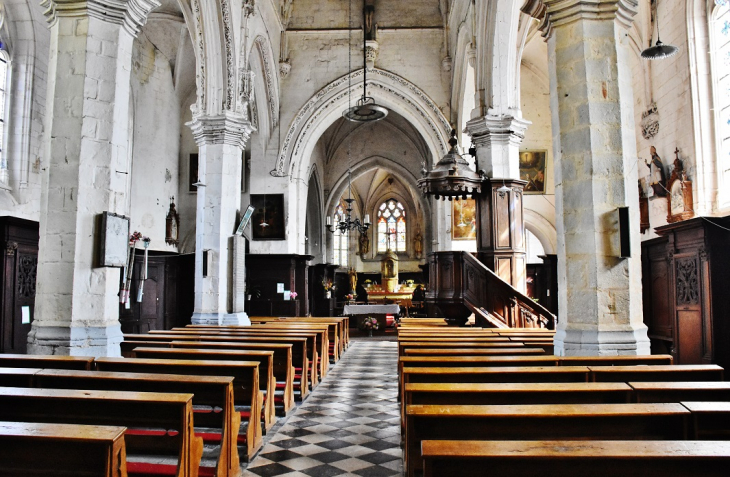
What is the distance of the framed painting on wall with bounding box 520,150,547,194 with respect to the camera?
18.6 m

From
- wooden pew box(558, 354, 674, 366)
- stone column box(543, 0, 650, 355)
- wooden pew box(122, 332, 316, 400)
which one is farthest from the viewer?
wooden pew box(122, 332, 316, 400)

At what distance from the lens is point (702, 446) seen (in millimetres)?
1971

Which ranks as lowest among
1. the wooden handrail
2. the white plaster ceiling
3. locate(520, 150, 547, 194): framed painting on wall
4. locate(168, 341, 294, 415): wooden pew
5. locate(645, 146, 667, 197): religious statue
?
locate(168, 341, 294, 415): wooden pew

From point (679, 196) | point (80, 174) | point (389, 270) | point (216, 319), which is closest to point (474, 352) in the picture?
point (80, 174)

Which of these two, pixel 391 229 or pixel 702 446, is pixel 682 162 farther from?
pixel 391 229

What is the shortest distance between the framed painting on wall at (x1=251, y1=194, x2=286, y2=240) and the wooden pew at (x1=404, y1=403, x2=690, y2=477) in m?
13.7

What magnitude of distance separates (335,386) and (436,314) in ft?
23.5

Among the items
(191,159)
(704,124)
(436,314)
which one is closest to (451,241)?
(436,314)

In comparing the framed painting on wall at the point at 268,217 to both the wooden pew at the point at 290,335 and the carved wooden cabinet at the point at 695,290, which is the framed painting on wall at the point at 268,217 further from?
the carved wooden cabinet at the point at 695,290

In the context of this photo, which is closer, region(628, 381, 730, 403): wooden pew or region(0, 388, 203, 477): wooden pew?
region(0, 388, 203, 477): wooden pew

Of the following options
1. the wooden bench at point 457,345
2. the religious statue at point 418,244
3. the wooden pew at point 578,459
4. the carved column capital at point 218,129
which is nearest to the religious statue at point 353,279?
the religious statue at point 418,244

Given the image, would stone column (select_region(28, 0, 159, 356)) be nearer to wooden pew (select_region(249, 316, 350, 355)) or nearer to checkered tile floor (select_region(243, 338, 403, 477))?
checkered tile floor (select_region(243, 338, 403, 477))

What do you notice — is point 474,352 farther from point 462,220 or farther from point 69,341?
point 462,220

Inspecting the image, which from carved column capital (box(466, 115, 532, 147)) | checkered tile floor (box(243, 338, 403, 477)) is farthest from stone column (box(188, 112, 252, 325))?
carved column capital (box(466, 115, 532, 147))
